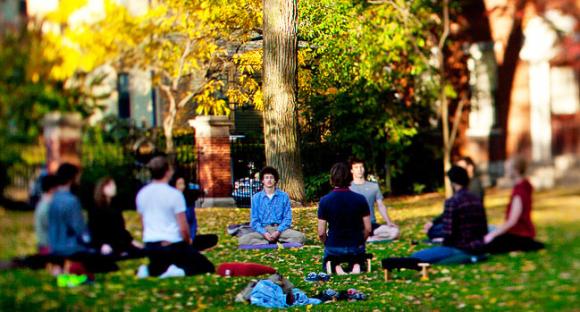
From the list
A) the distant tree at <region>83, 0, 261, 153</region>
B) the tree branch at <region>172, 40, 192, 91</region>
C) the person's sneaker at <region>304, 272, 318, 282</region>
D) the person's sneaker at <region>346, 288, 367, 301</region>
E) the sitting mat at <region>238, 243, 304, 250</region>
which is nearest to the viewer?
the distant tree at <region>83, 0, 261, 153</region>

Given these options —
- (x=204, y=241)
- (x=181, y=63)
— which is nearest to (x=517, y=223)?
(x=204, y=241)

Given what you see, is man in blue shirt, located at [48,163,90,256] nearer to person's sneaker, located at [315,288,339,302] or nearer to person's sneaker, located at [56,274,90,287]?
person's sneaker, located at [56,274,90,287]

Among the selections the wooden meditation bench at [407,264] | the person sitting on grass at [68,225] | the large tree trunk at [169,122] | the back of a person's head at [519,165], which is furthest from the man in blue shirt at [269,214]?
Result: the person sitting on grass at [68,225]

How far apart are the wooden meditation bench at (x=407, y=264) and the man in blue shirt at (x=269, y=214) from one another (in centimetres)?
62

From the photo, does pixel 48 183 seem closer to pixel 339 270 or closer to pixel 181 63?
pixel 181 63

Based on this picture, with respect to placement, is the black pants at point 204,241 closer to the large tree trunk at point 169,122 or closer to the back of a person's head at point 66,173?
the large tree trunk at point 169,122

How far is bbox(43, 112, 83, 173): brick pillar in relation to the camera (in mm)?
4672

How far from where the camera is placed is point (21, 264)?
4.75 m

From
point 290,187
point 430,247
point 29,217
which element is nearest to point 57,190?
point 29,217

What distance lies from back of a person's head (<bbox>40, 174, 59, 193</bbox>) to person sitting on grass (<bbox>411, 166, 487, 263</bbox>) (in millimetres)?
1794

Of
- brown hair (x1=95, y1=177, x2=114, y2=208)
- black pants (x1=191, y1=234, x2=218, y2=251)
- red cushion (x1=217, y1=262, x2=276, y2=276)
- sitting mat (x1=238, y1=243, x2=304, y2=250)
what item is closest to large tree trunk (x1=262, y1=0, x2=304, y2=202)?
sitting mat (x1=238, y1=243, x2=304, y2=250)

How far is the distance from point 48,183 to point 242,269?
1795 millimetres

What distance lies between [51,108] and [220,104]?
4.30 ft

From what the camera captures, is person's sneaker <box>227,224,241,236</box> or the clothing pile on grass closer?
person's sneaker <box>227,224,241,236</box>
